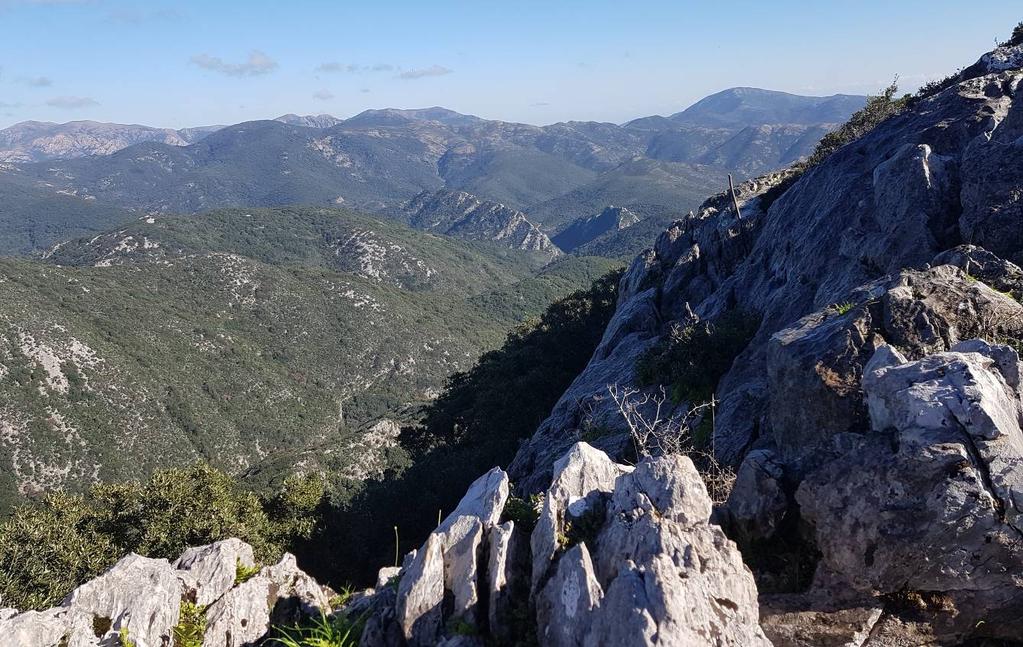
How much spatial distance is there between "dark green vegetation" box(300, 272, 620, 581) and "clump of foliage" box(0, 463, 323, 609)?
9.09 feet

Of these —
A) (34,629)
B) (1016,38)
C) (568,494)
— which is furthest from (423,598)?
(1016,38)

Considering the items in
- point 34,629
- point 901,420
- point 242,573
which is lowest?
point 242,573

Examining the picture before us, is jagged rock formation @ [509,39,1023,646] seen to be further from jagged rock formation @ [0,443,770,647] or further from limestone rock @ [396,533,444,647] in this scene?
limestone rock @ [396,533,444,647]

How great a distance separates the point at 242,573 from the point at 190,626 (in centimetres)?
197

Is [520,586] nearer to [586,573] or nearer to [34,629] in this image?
[586,573]

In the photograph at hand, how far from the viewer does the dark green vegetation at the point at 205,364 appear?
Answer: 300 ft

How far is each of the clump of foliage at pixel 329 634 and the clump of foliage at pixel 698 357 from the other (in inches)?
517

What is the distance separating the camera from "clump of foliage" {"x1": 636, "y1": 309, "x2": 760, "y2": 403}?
20.1 meters

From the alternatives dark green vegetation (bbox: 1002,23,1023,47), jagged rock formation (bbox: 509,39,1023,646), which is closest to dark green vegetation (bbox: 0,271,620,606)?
jagged rock formation (bbox: 509,39,1023,646)

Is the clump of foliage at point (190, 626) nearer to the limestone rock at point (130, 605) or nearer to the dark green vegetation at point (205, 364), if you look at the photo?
the limestone rock at point (130, 605)

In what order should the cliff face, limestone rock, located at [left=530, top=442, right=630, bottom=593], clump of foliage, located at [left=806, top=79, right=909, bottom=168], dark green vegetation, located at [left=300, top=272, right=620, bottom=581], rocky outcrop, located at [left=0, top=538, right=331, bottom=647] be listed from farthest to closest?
1. clump of foliage, located at [left=806, top=79, right=909, bottom=168]
2. dark green vegetation, located at [left=300, top=272, right=620, bottom=581]
3. rocky outcrop, located at [left=0, top=538, right=331, bottom=647]
4. limestone rock, located at [left=530, top=442, right=630, bottom=593]
5. the cliff face

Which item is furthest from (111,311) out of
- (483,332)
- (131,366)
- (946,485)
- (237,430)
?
(946,485)

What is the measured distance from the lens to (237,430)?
11806 cm

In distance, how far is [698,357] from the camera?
20.9 metres
